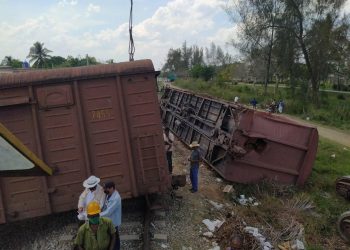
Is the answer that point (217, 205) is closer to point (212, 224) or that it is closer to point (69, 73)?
point (212, 224)

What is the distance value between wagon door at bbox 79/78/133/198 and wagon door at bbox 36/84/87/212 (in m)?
0.20

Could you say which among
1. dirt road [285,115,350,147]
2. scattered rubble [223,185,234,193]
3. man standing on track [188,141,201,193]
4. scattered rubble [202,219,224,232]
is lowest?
dirt road [285,115,350,147]

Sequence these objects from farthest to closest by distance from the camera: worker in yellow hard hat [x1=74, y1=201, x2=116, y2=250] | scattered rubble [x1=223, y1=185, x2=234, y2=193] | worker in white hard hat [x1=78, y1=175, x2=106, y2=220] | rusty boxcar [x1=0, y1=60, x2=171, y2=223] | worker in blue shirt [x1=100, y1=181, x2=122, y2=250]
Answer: scattered rubble [x1=223, y1=185, x2=234, y2=193] → rusty boxcar [x1=0, y1=60, x2=171, y2=223] → worker in white hard hat [x1=78, y1=175, x2=106, y2=220] → worker in blue shirt [x1=100, y1=181, x2=122, y2=250] → worker in yellow hard hat [x1=74, y1=201, x2=116, y2=250]

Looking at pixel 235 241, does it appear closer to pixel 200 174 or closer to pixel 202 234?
pixel 202 234

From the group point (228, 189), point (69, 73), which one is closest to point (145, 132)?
point (69, 73)

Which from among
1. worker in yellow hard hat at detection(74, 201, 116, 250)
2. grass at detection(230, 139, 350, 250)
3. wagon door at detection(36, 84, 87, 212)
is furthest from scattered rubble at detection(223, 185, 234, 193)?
worker in yellow hard hat at detection(74, 201, 116, 250)

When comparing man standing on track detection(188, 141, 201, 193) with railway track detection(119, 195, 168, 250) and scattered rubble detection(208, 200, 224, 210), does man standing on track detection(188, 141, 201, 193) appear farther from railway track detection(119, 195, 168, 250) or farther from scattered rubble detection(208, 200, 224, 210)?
railway track detection(119, 195, 168, 250)

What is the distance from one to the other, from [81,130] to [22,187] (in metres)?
1.30

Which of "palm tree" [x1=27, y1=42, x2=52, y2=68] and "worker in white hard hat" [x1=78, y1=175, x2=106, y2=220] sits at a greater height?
"palm tree" [x1=27, y1=42, x2=52, y2=68]

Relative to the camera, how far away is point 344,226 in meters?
6.57

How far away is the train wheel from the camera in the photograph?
256 inches

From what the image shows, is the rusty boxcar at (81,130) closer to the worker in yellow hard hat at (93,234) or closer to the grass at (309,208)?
the worker in yellow hard hat at (93,234)

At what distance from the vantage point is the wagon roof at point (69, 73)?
5629 mm

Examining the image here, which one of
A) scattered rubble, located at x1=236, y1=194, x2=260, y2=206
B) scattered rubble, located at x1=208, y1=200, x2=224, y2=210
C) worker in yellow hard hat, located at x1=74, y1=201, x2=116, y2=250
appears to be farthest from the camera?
scattered rubble, located at x1=236, y1=194, x2=260, y2=206
